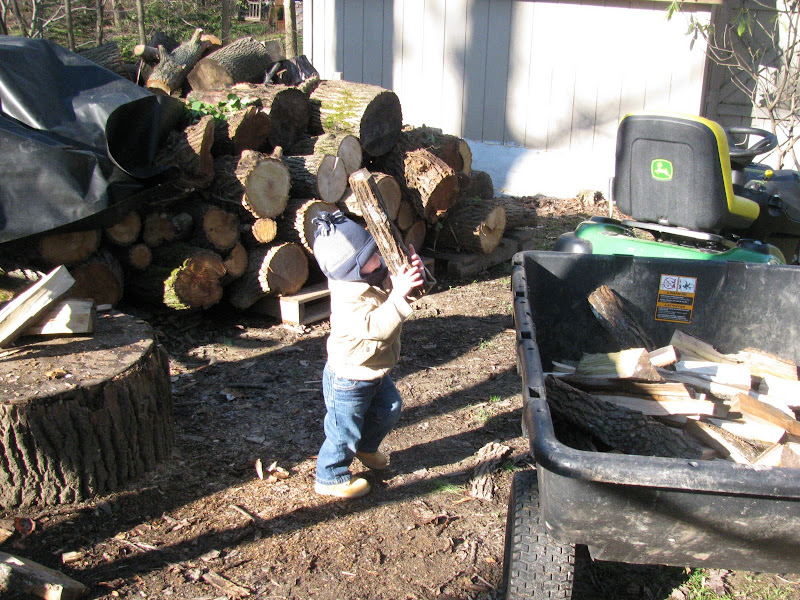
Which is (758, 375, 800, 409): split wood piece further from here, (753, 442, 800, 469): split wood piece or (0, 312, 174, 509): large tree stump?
(0, 312, 174, 509): large tree stump

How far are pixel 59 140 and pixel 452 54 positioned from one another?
585cm

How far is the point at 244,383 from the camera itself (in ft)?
13.4

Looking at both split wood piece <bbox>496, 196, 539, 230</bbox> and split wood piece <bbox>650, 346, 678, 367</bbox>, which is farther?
split wood piece <bbox>496, 196, 539, 230</bbox>

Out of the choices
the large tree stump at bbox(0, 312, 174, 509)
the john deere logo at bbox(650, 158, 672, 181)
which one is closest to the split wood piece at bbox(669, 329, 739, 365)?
the john deere logo at bbox(650, 158, 672, 181)

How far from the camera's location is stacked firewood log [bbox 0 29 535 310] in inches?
176

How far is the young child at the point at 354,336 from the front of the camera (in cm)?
270

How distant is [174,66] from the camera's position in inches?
221

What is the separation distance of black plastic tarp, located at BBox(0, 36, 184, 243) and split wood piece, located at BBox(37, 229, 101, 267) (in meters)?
0.13

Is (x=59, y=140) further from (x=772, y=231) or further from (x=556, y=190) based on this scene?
(x=556, y=190)

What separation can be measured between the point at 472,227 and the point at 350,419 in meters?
3.33

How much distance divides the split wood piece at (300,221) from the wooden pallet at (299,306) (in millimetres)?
316

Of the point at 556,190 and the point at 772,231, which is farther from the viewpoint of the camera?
the point at 556,190

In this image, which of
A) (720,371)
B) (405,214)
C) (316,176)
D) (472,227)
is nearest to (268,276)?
(316,176)

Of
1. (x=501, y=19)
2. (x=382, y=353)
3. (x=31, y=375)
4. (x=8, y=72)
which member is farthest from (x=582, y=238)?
(x=501, y=19)
